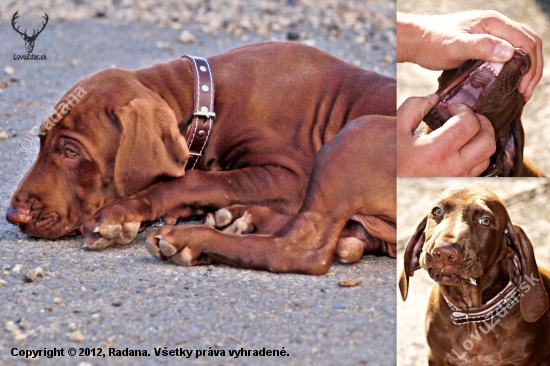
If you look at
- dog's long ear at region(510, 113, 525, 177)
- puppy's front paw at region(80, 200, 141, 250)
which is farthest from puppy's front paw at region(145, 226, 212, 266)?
dog's long ear at region(510, 113, 525, 177)

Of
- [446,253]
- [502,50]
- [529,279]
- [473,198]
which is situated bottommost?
[529,279]

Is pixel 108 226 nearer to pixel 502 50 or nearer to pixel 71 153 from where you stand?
pixel 71 153

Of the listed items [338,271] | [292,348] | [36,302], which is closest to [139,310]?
[36,302]

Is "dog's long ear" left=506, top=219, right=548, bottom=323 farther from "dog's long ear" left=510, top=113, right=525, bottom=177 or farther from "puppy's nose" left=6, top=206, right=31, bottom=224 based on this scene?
"puppy's nose" left=6, top=206, right=31, bottom=224

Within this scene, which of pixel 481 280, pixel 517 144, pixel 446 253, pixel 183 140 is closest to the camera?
pixel 446 253

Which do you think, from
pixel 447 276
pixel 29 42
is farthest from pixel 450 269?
pixel 29 42

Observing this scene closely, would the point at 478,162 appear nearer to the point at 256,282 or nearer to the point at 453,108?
the point at 453,108

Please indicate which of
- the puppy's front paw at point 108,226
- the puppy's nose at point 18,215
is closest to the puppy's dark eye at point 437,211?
the puppy's front paw at point 108,226
